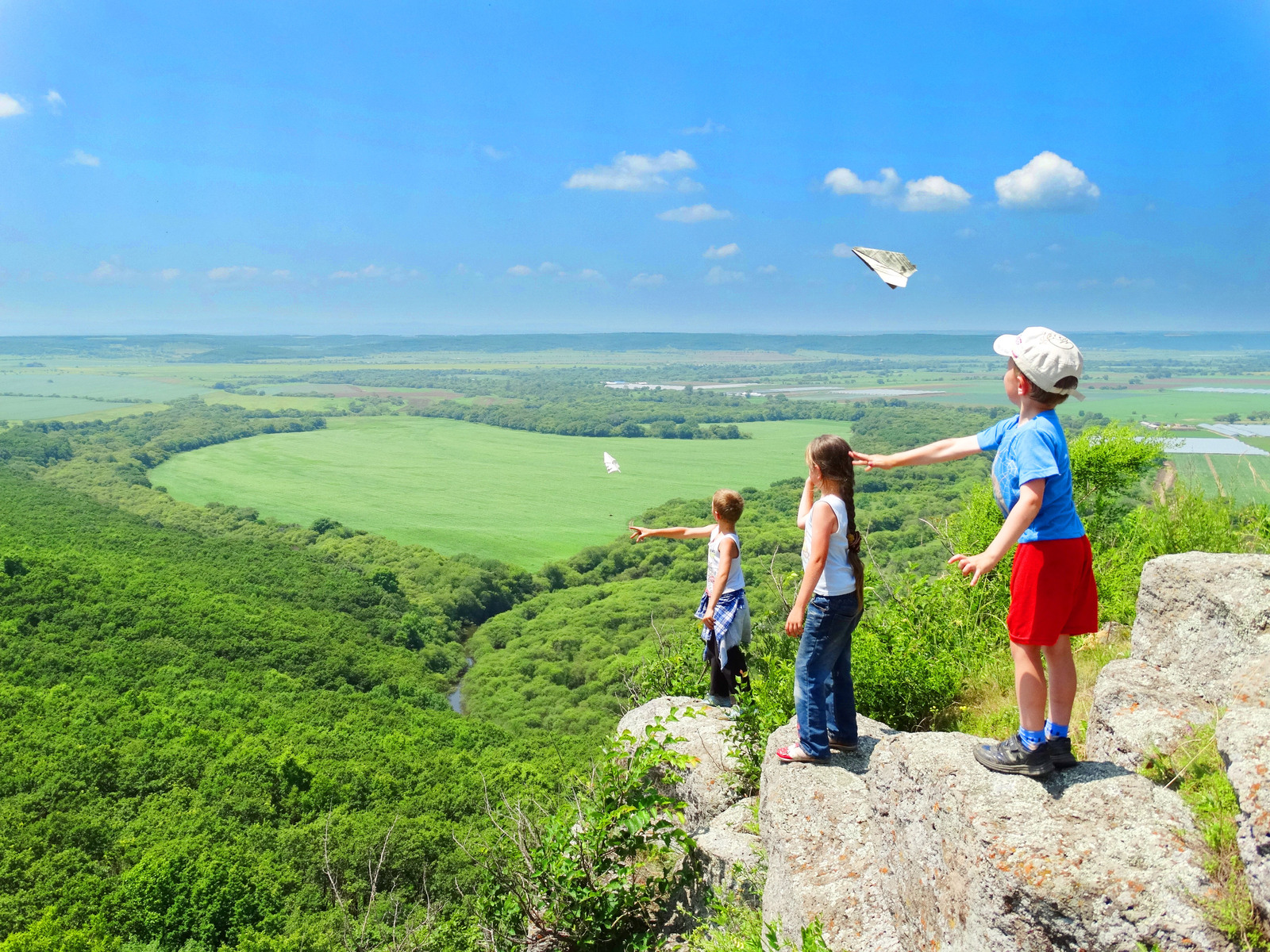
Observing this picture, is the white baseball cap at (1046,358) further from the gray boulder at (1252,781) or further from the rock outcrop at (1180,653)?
the rock outcrop at (1180,653)

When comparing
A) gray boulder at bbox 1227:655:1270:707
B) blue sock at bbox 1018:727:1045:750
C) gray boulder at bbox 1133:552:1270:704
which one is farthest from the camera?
gray boulder at bbox 1133:552:1270:704

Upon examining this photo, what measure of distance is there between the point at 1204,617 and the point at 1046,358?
2.73 m

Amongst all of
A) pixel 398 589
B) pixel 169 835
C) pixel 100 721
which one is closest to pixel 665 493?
pixel 398 589

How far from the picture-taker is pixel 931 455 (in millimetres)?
4422

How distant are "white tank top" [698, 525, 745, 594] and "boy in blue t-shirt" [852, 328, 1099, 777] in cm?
288

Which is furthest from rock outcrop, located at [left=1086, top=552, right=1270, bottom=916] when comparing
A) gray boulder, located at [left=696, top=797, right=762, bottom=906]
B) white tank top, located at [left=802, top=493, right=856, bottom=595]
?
gray boulder, located at [left=696, top=797, right=762, bottom=906]

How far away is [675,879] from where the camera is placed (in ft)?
17.9

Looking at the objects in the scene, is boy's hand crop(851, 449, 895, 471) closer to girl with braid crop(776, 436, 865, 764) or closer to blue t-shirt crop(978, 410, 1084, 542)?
girl with braid crop(776, 436, 865, 764)

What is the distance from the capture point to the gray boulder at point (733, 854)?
5.13 m

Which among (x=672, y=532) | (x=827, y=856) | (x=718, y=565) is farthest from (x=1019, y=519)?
(x=672, y=532)

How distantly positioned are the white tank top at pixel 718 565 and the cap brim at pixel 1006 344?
120 inches

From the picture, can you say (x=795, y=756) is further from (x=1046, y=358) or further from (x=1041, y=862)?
(x=1046, y=358)

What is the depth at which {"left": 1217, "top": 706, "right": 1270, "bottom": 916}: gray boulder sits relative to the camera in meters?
2.88

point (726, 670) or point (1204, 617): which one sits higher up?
point (1204, 617)
